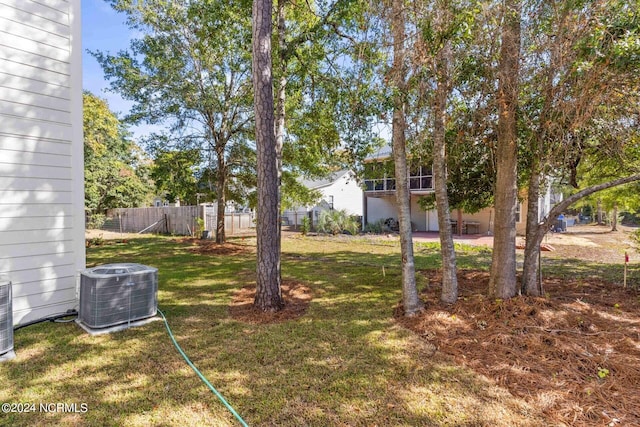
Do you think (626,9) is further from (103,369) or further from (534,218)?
(103,369)

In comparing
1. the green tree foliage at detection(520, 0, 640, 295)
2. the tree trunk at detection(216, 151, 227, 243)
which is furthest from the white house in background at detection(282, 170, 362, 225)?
the green tree foliage at detection(520, 0, 640, 295)

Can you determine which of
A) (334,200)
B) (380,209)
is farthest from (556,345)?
(334,200)

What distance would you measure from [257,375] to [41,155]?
13.2 ft

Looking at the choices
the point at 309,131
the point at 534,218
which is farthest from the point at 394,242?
the point at 534,218

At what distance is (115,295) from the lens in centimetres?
396

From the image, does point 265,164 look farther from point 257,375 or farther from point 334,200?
point 334,200

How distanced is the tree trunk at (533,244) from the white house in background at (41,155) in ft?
→ 21.3

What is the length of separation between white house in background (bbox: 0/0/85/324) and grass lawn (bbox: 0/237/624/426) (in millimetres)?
653

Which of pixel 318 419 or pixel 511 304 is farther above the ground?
pixel 511 304

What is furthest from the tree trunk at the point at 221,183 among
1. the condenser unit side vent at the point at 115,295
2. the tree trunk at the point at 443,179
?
the tree trunk at the point at 443,179

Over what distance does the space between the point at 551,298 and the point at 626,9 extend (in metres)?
3.72

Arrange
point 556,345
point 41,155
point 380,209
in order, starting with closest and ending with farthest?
1. point 556,345
2. point 41,155
3. point 380,209

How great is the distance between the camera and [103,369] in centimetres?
303

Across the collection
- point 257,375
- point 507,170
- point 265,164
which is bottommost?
point 257,375
